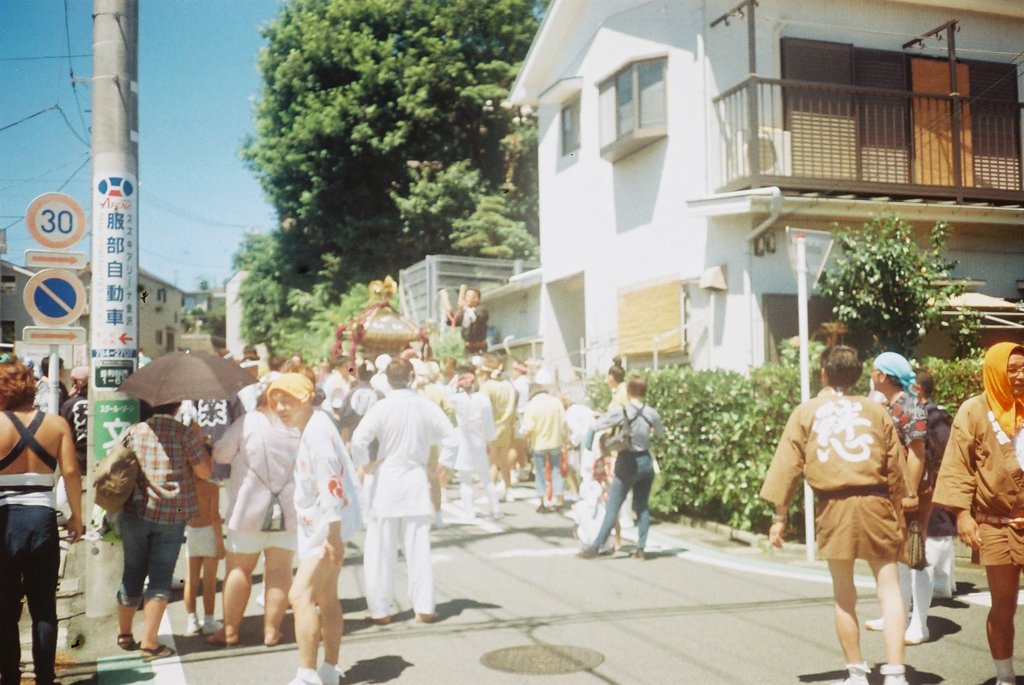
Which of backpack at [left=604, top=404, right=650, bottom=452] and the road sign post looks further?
backpack at [left=604, top=404, right=650, bottom=452]

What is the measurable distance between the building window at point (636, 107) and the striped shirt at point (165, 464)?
1051 centimetres

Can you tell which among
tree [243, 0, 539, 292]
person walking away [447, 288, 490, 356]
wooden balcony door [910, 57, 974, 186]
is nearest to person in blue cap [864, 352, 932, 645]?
wooden balcony door [910, 57, 974, 186]

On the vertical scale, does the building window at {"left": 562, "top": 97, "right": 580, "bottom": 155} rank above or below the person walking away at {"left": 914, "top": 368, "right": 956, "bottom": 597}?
above

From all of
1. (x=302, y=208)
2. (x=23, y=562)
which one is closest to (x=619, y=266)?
(x=23, y=562)

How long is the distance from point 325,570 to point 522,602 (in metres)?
2.73

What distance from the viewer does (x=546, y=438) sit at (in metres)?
12.6

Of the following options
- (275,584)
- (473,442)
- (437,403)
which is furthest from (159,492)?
(437,403)

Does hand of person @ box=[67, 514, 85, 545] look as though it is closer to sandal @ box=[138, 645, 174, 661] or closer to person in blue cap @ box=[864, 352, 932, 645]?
sandal @ box=[138, 645, 174, 661]

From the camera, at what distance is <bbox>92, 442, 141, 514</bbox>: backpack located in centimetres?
610

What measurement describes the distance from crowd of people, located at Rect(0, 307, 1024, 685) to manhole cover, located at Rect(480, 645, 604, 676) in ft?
3.54

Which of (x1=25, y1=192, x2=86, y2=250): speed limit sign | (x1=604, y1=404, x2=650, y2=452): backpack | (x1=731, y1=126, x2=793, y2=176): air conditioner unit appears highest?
(x1=731, y1=126, x2=793, y2=176): air conditioner unit

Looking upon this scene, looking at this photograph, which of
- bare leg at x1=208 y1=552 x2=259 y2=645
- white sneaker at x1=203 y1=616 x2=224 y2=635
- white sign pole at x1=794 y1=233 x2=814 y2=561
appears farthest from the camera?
white sign pole at x1=794 y1=233 x2=814 y2=561

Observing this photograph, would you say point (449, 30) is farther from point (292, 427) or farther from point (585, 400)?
point (292, 427)

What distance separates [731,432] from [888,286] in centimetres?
333
